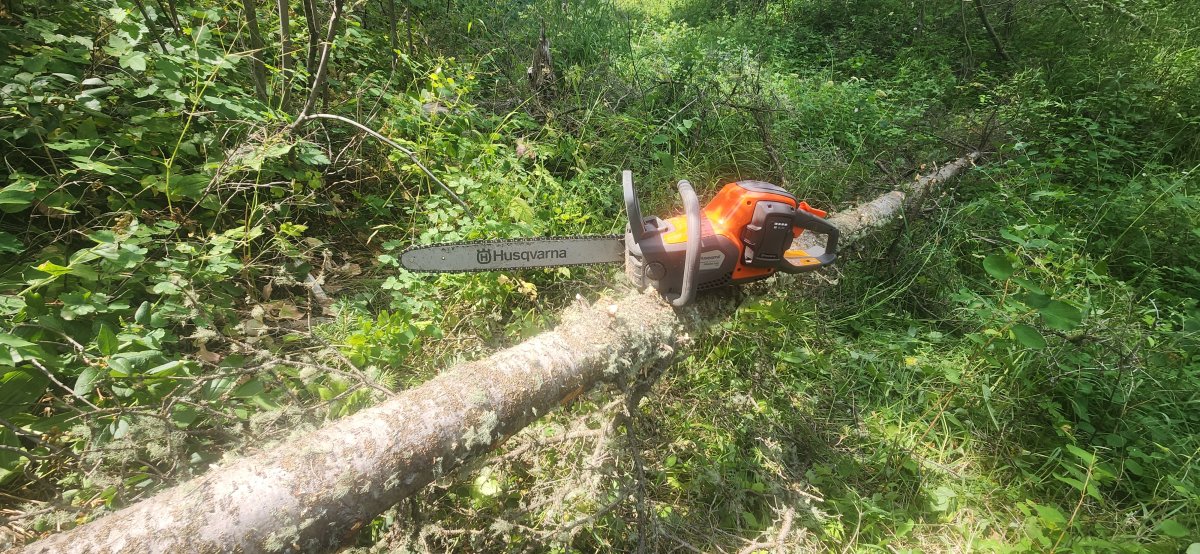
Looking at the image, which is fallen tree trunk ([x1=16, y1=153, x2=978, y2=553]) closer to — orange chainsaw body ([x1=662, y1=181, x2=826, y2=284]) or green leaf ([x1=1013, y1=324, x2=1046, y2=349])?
orange chainsaw body ([x1=662, y1=181, x2=826, y2=284])

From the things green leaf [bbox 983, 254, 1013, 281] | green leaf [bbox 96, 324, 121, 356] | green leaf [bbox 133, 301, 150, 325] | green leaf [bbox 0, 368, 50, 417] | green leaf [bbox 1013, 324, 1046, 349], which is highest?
green leaf [bbox 96, 324, 121, 356]

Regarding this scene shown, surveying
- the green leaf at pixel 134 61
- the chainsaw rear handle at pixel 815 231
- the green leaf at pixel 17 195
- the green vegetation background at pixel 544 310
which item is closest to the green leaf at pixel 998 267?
A: the green vegetation background at pixel 544 310

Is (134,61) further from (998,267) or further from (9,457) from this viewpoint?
(998,267)

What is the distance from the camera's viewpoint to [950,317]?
8.93 ft

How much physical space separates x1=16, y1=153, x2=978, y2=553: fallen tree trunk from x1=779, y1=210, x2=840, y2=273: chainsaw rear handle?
0.62 m

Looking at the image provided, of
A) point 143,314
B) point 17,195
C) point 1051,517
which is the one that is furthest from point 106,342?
point 1051,517

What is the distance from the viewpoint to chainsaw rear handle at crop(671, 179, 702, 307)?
167 centimetres

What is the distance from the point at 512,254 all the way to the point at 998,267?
82.9 inches

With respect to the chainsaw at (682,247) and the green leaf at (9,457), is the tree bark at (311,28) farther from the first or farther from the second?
the green leaf at (9,457)

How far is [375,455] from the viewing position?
1.23m

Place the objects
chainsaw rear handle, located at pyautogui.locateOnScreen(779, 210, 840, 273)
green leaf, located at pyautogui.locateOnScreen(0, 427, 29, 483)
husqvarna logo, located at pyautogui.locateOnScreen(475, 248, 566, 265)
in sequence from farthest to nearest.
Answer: chainsaw rear handle, located at pyautogui.locateOnScreen(779, 210, 840, 273) < husqvarna logo, located at pyautogui.locateOnScreen(475, 248, 566, 265) < green leaf, located at pyautogui.locateOnScreen(0, 427, 29, 483)

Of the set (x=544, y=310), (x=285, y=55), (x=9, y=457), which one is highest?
(x=285, y=55)

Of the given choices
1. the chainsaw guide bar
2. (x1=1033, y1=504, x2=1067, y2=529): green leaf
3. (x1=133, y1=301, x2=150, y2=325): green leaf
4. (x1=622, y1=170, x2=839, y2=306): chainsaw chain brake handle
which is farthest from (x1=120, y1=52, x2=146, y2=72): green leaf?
(x1=1033, y1=504, x2=1067, y2=529): green leaf

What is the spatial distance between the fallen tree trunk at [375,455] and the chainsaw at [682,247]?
0.64 feet
